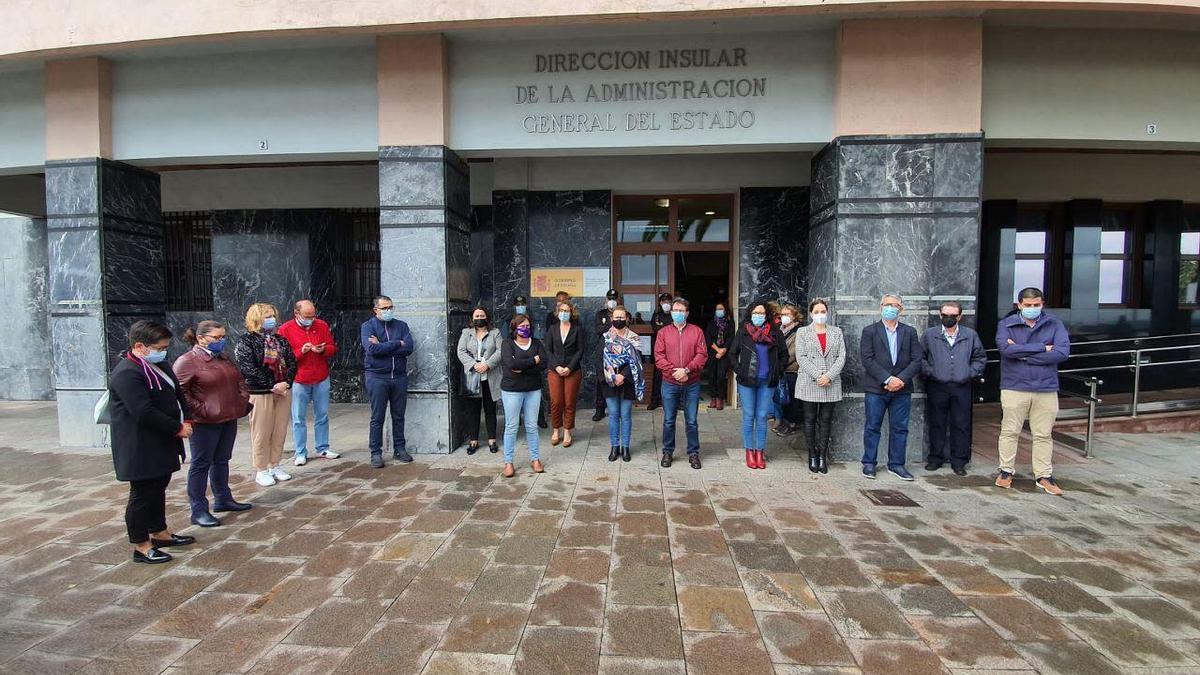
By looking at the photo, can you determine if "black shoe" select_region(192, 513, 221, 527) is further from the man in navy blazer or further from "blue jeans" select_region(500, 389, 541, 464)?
the man in navy blazer

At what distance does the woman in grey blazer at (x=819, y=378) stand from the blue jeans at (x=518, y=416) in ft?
9.17

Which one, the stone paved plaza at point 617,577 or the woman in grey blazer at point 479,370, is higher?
the woman in grey blazer at point 479,370

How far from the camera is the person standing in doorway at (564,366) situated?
21.0 ft

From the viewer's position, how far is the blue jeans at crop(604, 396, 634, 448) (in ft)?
19.7

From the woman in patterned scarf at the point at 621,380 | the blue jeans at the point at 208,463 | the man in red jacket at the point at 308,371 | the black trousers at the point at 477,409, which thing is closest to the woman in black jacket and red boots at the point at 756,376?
the woman in patterned scarf at the point at 621,380

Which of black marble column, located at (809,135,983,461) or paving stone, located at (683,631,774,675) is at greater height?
black marble column, located at (809,135,983,461)

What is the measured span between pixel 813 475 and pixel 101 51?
9249 mm

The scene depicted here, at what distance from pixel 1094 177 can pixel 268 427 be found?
12426mm

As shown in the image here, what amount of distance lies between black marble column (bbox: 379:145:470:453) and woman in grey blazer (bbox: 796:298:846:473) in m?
3.91

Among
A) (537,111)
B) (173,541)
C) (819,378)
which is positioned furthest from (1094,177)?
(173,541)

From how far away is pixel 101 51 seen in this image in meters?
6.20

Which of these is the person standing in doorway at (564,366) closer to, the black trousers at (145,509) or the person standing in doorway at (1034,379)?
the black trousers at (145,509)

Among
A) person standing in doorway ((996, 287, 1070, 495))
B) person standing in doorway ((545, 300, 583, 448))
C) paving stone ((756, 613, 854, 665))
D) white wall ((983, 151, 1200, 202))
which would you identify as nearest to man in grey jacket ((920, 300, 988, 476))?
person standing in doorway ((996, 287, 1070, 495))

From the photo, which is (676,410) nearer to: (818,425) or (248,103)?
(818,425)
